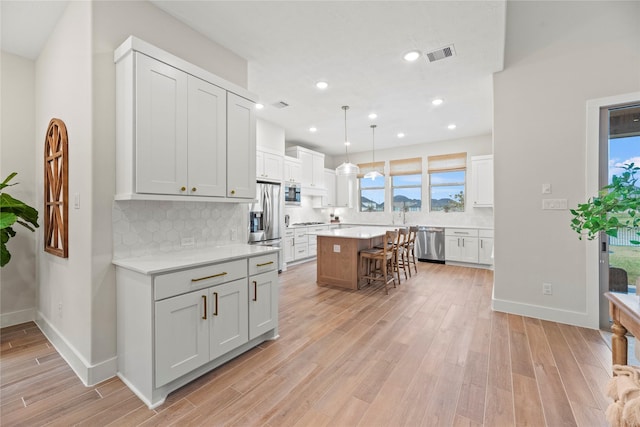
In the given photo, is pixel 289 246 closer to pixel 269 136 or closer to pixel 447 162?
pixel 269 136

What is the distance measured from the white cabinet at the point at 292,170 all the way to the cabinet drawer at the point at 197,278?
3.70 meters

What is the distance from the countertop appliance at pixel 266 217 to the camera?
4.76 m

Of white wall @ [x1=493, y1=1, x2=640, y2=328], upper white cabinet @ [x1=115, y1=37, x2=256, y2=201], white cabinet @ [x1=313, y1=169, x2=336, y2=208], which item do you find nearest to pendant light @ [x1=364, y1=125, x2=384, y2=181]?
white cabinet @ [x1=313, y1=169, x2=336, y2=208]

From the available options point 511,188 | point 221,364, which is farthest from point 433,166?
point 221,364

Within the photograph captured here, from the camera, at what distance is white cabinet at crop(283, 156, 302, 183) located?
5941 millimetres

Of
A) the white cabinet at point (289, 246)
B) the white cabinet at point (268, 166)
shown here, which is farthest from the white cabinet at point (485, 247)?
the white cabinet at point (268, 166)

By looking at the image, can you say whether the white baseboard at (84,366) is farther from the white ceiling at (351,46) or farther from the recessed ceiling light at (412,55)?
the recessed ceiling light at (412,55)

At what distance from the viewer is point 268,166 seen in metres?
5.24

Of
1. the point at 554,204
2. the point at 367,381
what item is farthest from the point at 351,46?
the point at 367,381

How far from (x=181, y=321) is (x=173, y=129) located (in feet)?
4.66

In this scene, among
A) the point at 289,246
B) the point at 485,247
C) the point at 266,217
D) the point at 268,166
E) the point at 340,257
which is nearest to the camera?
the point at 340,257

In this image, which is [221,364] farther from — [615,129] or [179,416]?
[615,129]

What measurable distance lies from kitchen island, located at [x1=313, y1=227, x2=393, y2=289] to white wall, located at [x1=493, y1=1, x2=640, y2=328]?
6.00 feet

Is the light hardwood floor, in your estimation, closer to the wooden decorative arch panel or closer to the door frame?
the door frame
